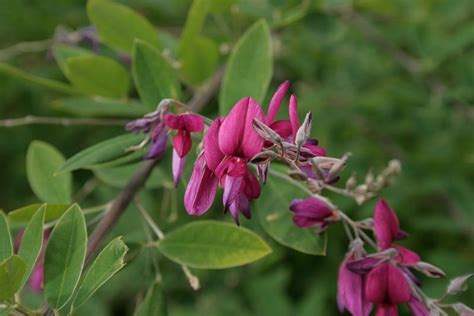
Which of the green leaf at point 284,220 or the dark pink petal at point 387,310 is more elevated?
the green leaf at point 284,220

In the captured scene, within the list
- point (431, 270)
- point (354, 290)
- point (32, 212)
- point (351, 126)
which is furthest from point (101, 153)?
point (351, 126)

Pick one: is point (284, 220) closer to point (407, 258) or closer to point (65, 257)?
point (407, 258)

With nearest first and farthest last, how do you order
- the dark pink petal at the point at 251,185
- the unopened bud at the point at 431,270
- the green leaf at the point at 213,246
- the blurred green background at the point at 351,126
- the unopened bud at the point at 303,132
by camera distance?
the unopened bud at the point at 303,132
the dark pink petal at the point at 251,185
the unopened bud at the point at 431,270
the green leaf at the point at 213,246
the blurred green background at the point at 351,126

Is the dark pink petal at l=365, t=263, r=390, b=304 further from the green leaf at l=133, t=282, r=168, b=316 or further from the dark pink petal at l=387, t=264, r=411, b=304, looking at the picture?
the green leaf at l=133, t=282, r=168, b=316

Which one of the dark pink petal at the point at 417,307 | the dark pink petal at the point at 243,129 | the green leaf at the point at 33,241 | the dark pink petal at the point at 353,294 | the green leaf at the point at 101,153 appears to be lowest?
the dark pink petal at the point at 417,307

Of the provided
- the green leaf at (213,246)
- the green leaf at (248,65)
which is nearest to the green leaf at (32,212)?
the green leaf at (213,246)

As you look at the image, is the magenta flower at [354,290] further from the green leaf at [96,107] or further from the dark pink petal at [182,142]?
the green leaf at [96,107]

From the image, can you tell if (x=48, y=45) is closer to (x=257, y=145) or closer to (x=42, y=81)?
(x=42, y=81)
